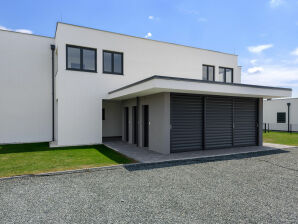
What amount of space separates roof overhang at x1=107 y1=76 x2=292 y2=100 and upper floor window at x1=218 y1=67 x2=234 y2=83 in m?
6.35

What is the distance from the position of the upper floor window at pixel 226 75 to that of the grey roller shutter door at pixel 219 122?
6518 mm

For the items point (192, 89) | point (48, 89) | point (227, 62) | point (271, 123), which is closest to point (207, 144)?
point (192, 89)

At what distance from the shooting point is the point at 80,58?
38.5ft

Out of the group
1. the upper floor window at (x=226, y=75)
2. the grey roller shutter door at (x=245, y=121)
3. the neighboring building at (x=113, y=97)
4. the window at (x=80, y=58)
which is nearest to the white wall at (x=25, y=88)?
the neighboring building at (x=113, y=97)

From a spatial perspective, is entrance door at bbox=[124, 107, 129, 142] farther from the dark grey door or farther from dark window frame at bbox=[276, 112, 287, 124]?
dark window frame at bbox=[276, 112, 287, 124]

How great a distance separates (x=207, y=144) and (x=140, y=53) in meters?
7.44

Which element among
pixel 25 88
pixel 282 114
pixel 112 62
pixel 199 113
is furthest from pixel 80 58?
pixel 282 114

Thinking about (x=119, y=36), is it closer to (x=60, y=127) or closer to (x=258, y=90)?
(x=60, y=127)

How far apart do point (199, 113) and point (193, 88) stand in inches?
82.1

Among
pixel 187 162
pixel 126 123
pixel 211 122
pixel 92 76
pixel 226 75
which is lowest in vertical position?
pixel 187 162

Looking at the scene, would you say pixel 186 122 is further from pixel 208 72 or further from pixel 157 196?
pixel 208 72

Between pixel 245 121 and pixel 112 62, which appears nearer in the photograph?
pixel 245 121

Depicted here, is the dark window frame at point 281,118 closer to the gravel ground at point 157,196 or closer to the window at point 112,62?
the gravel ground at point 157,196

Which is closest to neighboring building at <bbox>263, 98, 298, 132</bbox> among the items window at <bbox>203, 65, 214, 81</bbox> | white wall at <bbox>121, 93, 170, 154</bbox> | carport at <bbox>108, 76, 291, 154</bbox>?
window at <bbox>203, 65, 214, 81</bbox>
